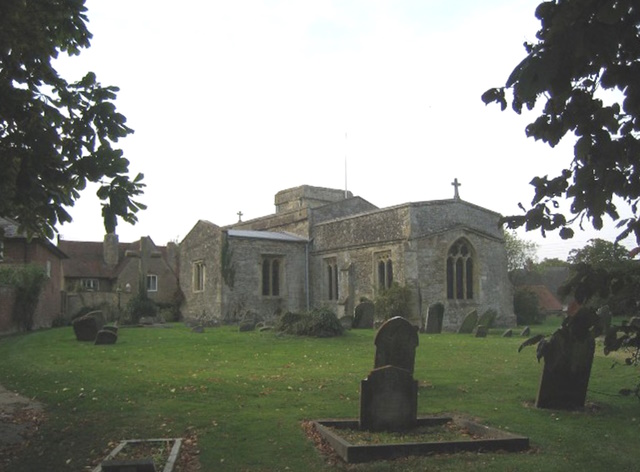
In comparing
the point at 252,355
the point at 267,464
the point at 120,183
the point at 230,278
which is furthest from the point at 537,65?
the point at 230,278

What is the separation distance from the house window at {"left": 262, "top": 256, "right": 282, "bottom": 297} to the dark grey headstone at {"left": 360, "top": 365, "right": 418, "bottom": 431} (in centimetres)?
2609

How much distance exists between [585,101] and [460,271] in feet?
85.3

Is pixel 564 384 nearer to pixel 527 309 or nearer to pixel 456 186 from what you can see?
pixel 456 186

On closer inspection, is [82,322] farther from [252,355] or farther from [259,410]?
[259,410]

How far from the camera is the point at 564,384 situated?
8844 mm

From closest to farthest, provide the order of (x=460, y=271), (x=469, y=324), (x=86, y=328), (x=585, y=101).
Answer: (x=585, y=101) < (x=86, y=328) < (x=469, y=324) < (x=460, y=271)

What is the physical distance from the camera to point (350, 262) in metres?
31.1

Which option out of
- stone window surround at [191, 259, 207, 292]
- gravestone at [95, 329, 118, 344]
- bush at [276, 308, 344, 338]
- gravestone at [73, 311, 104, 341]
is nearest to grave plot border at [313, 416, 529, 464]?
gravestone at [95, 329, 118, 344]

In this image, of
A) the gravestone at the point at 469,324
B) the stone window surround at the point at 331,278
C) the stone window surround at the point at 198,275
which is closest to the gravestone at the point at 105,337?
the gravestone at the point at 469,324

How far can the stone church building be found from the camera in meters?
27.9

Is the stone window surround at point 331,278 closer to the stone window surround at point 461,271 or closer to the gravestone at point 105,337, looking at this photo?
the stone window surround at point 461,271

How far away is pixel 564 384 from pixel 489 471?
3.38 meters

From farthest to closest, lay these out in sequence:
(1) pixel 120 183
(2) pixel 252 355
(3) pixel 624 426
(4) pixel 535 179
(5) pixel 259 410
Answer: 1. (2) pixel 252 355
2. (5) pixel 259 410
3. (3) pixel 624 426
4. (1) pixel 120 183
5. (4) pixel 535 179

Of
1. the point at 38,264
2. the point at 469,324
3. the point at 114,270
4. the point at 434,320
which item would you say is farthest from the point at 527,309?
the point at 114,270
